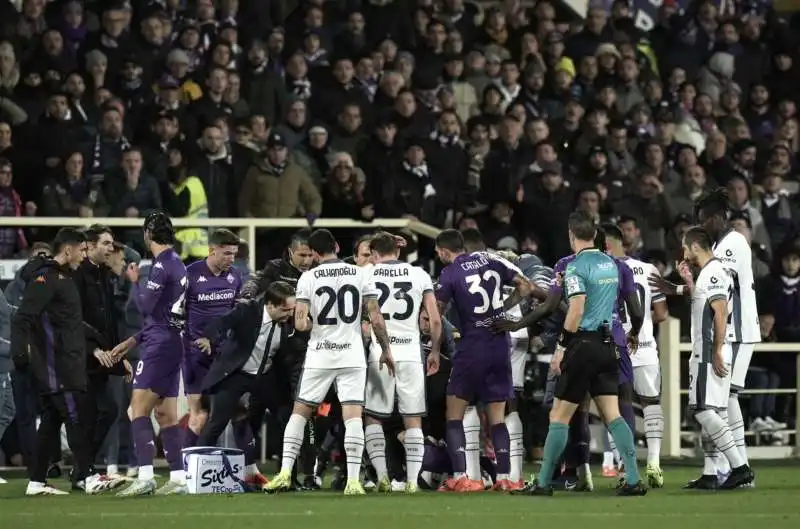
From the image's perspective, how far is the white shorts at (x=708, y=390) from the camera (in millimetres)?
14172

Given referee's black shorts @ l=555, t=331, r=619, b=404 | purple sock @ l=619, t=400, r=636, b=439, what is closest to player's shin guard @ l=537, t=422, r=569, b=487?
referee's black shorts @ l=555, t=331, r=619, b=404

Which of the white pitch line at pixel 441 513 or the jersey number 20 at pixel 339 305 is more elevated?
the jersey number 20 at pixel 339 305

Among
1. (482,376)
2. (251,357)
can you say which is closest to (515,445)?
(482,376)

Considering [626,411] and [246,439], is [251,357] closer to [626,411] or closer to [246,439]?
[246,439]

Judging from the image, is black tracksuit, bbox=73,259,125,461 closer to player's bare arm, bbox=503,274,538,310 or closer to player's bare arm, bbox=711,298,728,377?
player's bare arm, bbox=503,274,538,310

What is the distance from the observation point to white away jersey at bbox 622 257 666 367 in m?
15.5

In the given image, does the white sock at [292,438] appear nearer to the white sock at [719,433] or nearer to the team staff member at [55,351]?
the team staff member at [55,351]

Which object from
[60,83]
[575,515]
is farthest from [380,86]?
[575,515]

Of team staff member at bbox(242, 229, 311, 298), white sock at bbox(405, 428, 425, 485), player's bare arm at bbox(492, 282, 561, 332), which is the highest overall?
team staff member at bbox(242, 229, 311, 298)

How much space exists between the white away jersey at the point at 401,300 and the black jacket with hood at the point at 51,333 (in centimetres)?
242

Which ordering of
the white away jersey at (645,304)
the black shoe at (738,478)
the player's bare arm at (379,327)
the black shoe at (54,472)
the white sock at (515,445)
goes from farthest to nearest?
the black shoe at (54,472), the white away jersey at (645,304), the white sock at (515,445), the black shoe at (738,478), the player's bare arm at (379,327)

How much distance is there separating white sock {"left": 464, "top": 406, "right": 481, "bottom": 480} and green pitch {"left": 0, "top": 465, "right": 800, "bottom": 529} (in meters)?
0.68

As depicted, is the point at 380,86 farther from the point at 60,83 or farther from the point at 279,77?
the point at 60,83

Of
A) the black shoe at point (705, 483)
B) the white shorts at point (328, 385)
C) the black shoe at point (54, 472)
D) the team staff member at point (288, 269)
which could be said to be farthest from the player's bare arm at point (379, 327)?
the black shoe at point (54, 472)
